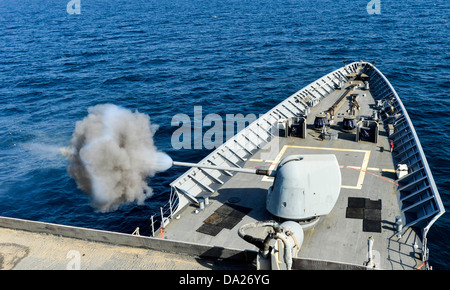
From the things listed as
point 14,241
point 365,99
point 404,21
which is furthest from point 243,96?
point 404,21

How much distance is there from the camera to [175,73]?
6234 centimetres

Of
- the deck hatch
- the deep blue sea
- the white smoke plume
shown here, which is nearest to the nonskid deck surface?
the deck hatch

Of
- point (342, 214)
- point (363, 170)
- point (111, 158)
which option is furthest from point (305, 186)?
point (111, 158)

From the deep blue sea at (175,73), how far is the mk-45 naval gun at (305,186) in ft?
30.5

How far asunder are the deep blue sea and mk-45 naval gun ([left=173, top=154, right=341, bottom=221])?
366 inches

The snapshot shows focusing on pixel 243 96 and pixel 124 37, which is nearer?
pixel 243 96

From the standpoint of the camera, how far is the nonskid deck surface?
17750mm

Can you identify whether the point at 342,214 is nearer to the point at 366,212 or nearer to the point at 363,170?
the point at 366,212

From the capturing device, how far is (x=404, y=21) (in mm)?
95562

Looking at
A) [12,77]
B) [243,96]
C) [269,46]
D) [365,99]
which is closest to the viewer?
[365,99]

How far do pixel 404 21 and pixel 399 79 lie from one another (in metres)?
46.6
